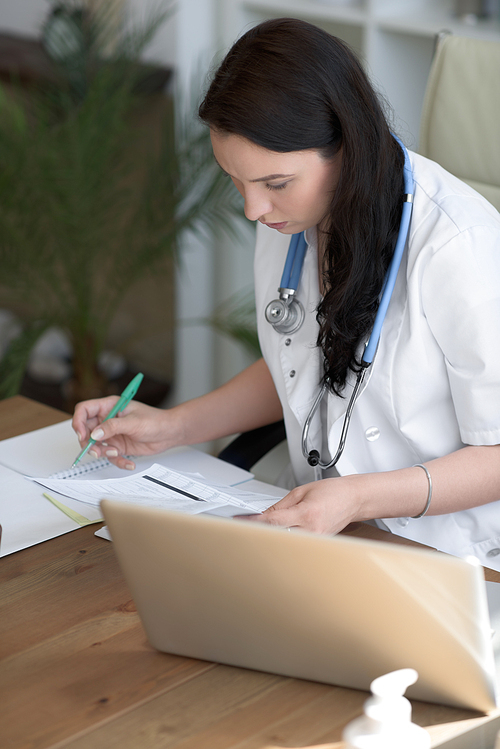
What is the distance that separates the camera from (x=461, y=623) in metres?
0.71

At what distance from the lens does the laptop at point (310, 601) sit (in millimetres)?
696

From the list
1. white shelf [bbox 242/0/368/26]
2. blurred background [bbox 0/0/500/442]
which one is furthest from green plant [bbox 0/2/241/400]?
white shelf [bbox 242/0/368/26]

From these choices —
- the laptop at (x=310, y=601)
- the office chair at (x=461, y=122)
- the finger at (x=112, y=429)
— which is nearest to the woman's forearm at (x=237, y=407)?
the office chair at (x=461, y=122)

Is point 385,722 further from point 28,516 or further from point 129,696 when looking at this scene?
point 28,516

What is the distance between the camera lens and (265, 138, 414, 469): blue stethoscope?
1.26 metres

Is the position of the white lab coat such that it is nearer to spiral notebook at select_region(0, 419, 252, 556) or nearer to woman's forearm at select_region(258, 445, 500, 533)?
woman's forearm at select_region(258, 445, 500, 533)

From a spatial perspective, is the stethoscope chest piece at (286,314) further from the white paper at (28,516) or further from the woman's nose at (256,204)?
the white paper at (28,516)

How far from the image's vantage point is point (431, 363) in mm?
1275

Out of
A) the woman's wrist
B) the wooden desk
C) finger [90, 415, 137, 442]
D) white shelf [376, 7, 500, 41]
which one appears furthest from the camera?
white shelf [376, 7, 500, 41]

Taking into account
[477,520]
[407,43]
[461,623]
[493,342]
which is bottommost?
[477,520]

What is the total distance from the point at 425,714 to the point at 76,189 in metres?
2.07

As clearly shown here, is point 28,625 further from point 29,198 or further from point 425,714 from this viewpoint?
point 29,198

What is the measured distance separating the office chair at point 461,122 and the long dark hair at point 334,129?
0.32 m

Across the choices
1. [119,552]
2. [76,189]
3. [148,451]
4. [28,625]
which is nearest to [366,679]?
[119,552]
